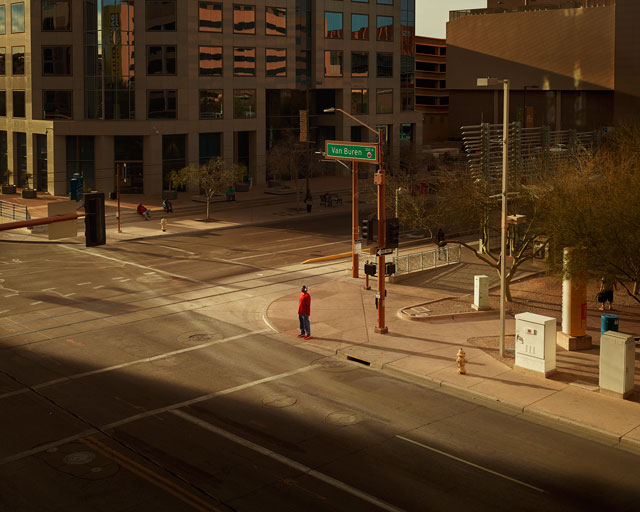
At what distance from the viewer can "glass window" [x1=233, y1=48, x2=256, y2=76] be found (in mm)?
80000

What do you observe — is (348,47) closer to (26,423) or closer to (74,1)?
(74,1)

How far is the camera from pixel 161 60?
74812 millimetres

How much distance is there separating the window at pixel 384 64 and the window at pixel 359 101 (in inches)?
114

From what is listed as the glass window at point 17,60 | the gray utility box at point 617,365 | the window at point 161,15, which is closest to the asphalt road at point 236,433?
the gray utility box at point 617,365

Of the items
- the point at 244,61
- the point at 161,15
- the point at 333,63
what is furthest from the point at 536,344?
the point at 333,63

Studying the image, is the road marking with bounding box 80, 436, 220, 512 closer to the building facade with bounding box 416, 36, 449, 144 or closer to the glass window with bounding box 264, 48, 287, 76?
the glass window with bounding box 264, 48, 287, 76

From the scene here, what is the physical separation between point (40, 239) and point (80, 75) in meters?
26.9

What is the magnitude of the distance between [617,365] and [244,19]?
64.6 meters

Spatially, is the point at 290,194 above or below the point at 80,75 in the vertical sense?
below

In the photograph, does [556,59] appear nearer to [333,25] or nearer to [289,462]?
[333,25]

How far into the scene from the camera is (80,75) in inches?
2933

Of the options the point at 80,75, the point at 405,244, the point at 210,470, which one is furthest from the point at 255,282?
the point at 80,75

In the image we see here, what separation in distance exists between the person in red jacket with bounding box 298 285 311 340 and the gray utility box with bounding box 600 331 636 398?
33.3 ft

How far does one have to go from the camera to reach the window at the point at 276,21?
82.5 meters
